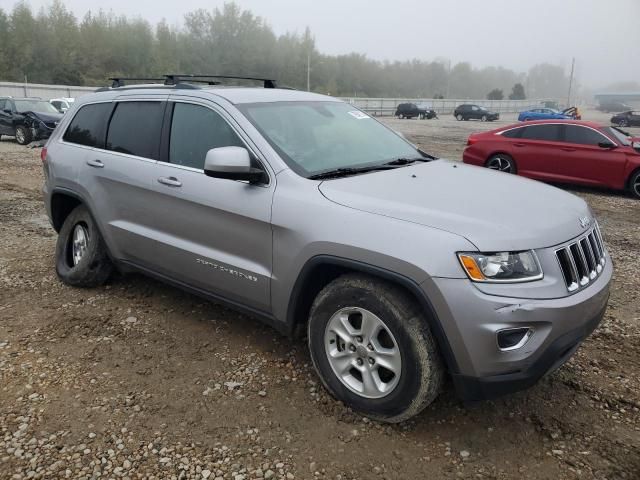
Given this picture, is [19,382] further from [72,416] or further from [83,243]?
[83,243]

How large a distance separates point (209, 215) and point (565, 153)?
9.11 m

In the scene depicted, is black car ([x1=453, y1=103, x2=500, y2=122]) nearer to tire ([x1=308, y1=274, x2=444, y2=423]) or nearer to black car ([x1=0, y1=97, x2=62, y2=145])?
black car ([x1=0, y1=97, x2=62, y2=145])

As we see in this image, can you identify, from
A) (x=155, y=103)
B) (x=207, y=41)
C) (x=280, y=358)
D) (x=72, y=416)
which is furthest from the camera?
(x=207, y=41)

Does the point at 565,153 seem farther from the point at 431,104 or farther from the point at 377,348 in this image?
the point at 431,104

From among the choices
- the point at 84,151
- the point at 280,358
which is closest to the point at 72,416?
the point at 280,358

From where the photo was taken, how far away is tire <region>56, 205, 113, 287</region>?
4566 millimetres

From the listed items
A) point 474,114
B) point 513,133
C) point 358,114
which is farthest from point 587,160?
point 474,114

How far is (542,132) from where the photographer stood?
11070 millimetres

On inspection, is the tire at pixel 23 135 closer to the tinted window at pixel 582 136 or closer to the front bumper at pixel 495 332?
the tinted window at pixel 582 136

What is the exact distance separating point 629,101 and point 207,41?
98334 mm

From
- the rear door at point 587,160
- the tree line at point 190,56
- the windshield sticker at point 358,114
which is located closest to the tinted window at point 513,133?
the rear door at point 587,160

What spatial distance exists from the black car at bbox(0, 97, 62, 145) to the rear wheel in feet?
41.5

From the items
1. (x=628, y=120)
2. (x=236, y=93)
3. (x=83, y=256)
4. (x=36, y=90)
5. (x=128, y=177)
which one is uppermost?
(x=36, y=90)

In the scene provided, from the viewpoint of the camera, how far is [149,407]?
3.08 m
